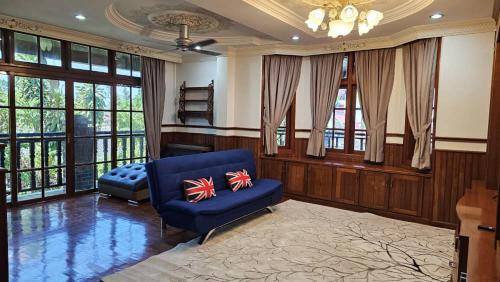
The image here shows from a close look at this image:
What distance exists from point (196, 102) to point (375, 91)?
3.59 metres

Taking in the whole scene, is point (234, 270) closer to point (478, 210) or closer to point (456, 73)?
point (478, 210)

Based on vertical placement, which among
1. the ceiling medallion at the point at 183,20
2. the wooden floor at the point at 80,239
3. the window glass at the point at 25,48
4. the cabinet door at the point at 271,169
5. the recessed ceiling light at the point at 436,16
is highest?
the ceiling medallion at the point at 183,20

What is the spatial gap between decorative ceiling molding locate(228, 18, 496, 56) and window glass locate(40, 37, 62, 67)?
2809 mm

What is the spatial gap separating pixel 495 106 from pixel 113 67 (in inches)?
223

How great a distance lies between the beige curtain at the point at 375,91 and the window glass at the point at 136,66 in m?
4.07

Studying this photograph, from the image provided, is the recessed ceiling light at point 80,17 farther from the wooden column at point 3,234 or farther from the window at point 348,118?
the window at point 348,118

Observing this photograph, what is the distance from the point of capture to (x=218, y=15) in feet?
14.9

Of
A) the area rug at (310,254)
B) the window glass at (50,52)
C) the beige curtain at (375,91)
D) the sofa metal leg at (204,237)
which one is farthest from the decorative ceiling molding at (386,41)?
the sofa metal leg at (204,237)

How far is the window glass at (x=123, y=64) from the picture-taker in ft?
19.9

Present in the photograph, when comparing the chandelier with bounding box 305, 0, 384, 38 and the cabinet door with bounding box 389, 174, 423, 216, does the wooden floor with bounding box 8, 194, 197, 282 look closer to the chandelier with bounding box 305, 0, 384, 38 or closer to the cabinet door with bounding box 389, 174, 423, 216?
the chandelier with bounding box 305, 0, 384, 38

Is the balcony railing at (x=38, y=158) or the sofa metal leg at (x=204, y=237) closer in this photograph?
the sofa metal leg at (x=204, y=237)

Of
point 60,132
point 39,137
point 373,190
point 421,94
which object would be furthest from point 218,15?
point 373,190

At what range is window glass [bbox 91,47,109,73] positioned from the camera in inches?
224

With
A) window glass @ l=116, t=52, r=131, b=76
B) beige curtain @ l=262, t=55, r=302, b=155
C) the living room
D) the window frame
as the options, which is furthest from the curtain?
the window frame
